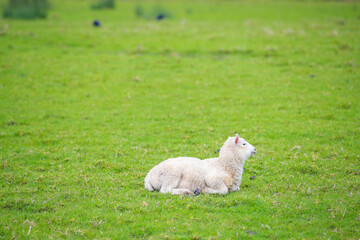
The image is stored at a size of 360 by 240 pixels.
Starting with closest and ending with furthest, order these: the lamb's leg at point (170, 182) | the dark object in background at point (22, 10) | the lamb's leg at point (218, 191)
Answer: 1. the lamb's leg at point (218, 191)
2. the lamb's leg at point (170, 182)
3. the dark object in background at point (22, 10)

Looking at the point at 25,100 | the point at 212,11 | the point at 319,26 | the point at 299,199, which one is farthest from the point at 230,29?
the point at 299,199

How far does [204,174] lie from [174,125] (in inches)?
263

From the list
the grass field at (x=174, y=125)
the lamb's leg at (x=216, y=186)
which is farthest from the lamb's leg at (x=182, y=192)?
the lamb's leg at (x=216, y=186)

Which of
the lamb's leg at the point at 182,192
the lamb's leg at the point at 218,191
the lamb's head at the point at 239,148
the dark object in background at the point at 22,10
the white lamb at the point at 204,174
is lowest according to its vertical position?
the lamb's leg at the point at 182,192

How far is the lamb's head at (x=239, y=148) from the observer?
32.3 ft

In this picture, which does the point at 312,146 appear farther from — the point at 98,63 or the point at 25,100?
the point at 98,63

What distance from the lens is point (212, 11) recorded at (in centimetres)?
5209

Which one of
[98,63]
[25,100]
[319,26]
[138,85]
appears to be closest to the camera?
[25,100]

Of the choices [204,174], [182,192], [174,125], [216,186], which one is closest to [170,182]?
[182,192]

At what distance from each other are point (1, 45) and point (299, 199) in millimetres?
28280

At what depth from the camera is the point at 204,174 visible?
983cm

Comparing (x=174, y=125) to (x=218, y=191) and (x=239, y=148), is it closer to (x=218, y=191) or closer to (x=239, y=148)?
(x=239, y=148)

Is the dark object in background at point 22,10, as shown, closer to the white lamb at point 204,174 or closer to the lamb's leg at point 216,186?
the white lamb at point 204,174

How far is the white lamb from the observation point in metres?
9.70
